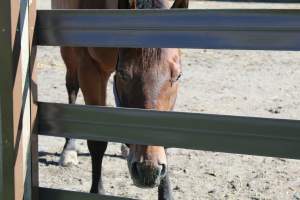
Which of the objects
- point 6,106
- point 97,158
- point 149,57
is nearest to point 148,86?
point 149,57

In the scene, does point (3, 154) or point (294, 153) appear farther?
point (3, 154)

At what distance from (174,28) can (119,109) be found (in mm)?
395

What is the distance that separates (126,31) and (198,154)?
2758mm

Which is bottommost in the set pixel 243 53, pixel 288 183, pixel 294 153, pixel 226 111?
pixel 288 183

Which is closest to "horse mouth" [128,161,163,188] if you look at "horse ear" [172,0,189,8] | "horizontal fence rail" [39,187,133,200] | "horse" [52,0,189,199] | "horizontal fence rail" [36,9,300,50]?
"horse" [52,0,189,199]

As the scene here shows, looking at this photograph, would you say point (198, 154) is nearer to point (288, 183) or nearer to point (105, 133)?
point (288, 183)

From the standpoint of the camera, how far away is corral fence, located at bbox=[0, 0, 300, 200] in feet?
6.27

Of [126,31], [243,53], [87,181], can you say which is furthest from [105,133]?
[243,53]

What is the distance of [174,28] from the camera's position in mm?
2008

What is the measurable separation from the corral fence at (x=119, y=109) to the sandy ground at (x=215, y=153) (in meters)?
1.73

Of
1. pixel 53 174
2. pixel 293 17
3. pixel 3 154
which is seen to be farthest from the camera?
pixel 53 174

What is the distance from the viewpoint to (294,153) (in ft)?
6.25

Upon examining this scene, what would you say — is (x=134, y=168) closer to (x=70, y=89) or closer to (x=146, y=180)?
(x=146, y=180)

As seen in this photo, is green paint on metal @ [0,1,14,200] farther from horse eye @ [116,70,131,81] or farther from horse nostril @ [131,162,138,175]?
horse eye @ [116,70,131,81]
